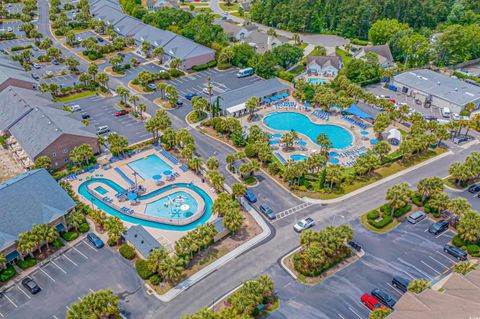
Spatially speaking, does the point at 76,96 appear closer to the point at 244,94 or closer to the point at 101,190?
the point at 101,190

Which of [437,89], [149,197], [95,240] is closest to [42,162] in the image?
[149,197]

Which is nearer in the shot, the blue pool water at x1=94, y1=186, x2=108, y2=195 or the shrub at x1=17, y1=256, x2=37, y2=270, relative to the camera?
the shrub at x1=17, y1=256, x2=37, y2=270

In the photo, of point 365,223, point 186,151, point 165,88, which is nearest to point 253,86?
point 165,88

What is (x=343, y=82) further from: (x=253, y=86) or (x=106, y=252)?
(x=106, y=252)

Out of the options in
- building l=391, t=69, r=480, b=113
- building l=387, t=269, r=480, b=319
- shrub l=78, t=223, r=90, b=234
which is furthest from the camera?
building l=391, t=69, r=480, b=113

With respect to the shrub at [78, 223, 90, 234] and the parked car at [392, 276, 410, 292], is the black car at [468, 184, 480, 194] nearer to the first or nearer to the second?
the parked car at [392, 276, 410, 292]

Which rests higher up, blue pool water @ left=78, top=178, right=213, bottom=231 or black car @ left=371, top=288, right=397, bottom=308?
black car @ left=371, top=288, right=397, bottom=308

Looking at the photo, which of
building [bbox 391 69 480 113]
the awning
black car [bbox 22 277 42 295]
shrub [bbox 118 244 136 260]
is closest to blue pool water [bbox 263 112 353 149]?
the awning
